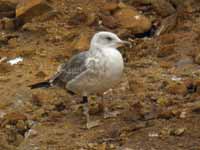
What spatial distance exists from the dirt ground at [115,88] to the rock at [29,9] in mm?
103

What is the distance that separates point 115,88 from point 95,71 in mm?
1326

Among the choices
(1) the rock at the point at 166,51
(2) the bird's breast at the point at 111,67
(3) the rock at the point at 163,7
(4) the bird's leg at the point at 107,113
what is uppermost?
(2) the bird's breast at the point at 111,67

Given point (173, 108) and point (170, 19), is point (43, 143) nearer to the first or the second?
point (173, 108)

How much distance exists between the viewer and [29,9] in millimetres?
13031

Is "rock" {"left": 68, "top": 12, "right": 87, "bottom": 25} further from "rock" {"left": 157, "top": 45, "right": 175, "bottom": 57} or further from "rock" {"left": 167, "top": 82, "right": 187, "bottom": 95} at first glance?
"rock" {"left": 167, "top": 82, "right": 187, "bottom": 95}

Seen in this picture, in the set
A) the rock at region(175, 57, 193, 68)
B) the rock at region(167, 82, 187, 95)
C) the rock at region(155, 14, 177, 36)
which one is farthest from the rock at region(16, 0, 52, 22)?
the rock at region(167, 82, 187, 95)

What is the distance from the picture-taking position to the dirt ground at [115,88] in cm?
831

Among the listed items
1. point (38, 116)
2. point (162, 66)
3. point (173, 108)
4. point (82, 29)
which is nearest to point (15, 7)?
point (82, 29)

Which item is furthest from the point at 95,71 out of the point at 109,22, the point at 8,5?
the point at 8,5

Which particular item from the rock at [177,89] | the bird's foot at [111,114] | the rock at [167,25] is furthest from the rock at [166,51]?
the bird's foot at [111,114]

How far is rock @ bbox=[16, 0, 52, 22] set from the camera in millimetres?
13008

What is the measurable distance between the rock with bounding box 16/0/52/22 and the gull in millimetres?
3721

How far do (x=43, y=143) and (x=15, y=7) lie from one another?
18.6 ft

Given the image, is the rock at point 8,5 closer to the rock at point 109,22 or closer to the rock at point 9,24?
the rock at point 9,24
